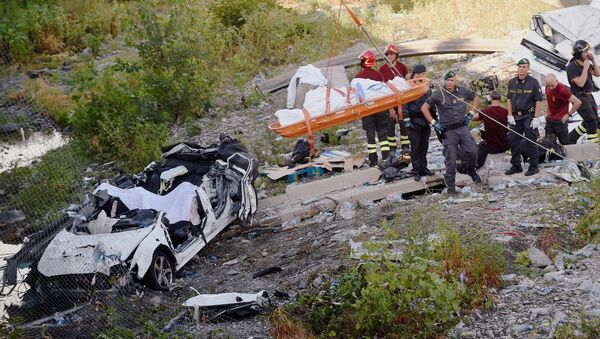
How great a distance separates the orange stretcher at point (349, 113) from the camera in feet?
34.0

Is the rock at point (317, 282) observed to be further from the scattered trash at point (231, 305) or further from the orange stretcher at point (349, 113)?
the orange stretcher at point (349, 113)

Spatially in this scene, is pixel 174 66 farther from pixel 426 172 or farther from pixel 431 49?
pixel 426 172

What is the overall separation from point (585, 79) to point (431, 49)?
6894 millimetres

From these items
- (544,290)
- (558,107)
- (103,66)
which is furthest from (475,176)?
(103,66)

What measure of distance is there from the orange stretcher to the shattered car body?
156 inches

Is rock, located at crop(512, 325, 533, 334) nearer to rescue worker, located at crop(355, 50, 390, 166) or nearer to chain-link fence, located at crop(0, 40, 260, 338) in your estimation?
chain-link fence, located at crop(0, 40, 260, 338)

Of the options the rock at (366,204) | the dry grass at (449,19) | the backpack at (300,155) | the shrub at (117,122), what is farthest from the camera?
the dry grass at (449,19)

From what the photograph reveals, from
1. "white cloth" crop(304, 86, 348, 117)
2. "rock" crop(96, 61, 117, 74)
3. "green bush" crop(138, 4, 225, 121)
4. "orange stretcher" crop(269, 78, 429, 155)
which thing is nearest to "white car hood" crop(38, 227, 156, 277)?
"orange stretcher" crop(269, 78, 429, 155)

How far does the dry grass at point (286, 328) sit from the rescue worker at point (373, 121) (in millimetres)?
5040

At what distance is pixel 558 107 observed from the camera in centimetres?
1070

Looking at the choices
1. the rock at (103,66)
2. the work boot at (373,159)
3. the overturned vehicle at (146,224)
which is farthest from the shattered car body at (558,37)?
the rock at (103,66)

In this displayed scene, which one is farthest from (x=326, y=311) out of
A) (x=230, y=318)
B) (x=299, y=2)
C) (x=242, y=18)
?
(x=299, y=2)

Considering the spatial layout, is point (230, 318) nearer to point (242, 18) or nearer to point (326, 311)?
point (326, 311)

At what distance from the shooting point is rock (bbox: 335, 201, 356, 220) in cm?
1019
